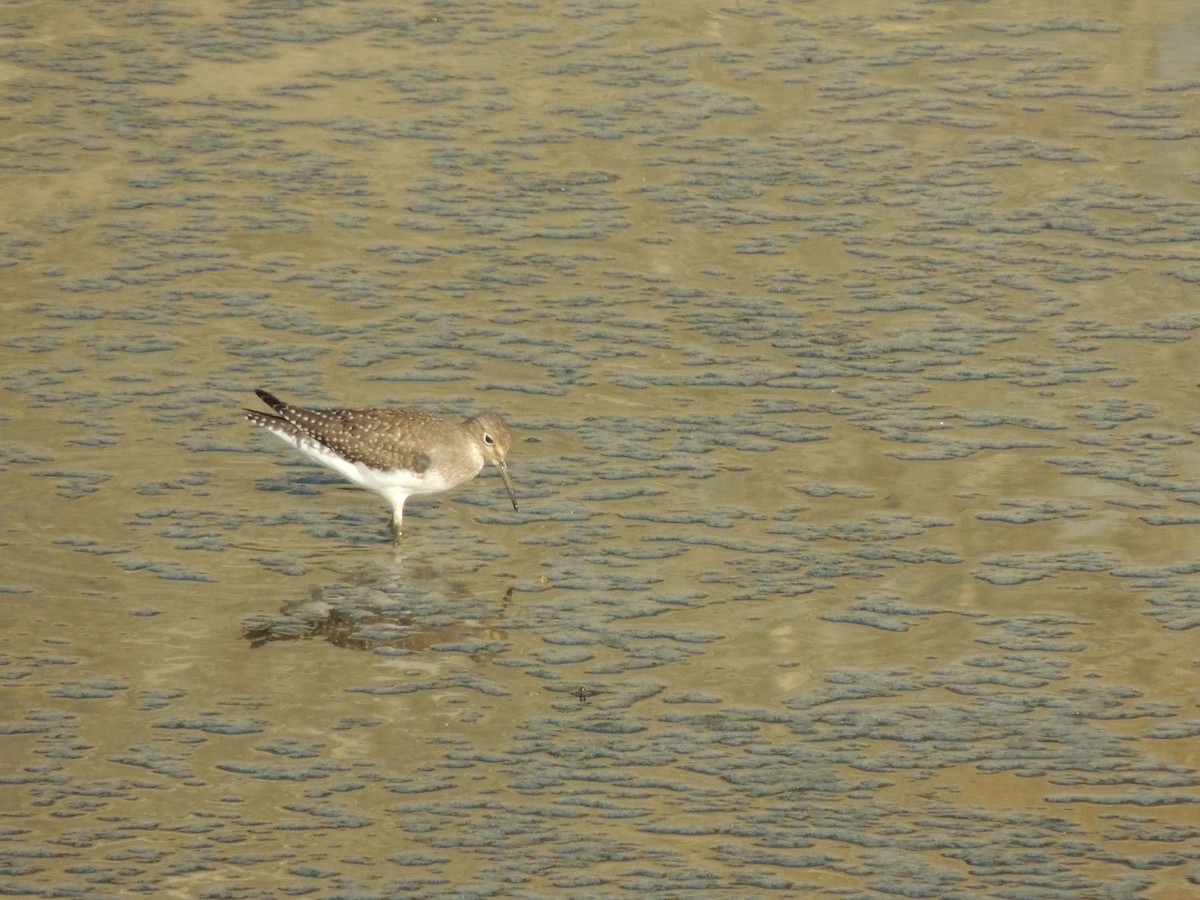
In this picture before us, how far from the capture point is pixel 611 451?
1243cm

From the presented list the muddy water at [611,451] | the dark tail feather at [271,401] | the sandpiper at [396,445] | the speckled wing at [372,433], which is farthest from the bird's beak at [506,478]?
the dark tail feather at [271,401]

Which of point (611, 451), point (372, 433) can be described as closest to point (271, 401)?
point (372, 433)

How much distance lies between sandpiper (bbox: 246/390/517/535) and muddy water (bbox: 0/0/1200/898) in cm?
36

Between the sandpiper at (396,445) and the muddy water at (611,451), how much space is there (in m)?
0.36

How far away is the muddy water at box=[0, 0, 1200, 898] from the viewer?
30.2 feet

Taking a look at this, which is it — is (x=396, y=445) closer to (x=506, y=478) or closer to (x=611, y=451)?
(x=506, y=478)

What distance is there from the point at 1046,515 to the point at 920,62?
21.7 ft

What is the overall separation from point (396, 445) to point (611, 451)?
1.44 metres

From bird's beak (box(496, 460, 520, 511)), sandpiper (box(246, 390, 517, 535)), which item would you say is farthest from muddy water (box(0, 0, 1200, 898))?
sandpiper (box(246, 390, 517, 535))

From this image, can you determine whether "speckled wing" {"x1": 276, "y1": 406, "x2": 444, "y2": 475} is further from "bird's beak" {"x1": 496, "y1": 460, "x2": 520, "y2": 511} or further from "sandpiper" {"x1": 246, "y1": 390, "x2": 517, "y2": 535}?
"bird's beak" {"x1": 496, "y1": 460, "x2": 520, "y2": 511}

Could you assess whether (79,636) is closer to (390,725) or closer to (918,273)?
(390,725)

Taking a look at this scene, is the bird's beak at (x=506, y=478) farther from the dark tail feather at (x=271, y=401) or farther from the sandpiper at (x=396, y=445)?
the dark tail feather at (x=271, y=401)

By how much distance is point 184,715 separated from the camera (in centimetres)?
995

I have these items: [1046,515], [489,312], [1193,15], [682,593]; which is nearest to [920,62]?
[1193,15]
